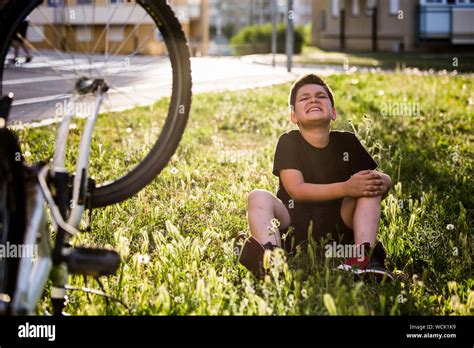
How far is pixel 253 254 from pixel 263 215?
0.14 metres

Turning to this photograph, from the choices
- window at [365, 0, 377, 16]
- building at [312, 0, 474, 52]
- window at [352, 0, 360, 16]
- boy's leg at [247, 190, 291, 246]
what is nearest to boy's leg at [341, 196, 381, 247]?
boy's leg at [247, 190, 291, 246]

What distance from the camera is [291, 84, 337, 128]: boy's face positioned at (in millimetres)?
2592

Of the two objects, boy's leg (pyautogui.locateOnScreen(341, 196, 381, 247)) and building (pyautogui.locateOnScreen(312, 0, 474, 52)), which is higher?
building (pyautogui.locateOnScreen(312, 0, 474, 52))

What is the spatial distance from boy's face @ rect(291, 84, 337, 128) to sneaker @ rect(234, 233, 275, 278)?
45 centimetres

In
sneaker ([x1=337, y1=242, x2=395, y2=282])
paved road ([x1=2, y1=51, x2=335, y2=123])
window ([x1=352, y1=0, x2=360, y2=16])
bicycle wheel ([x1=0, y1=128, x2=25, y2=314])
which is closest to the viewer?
bicycle wheel ([x1=0, y1=128, x2=25, y2=314])

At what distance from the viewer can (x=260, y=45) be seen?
24906mm

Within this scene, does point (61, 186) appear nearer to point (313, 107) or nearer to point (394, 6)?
point (313, 107)

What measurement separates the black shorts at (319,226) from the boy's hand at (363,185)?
177mm

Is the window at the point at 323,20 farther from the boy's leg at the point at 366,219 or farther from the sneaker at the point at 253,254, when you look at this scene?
the sneaker at the point at 253,254

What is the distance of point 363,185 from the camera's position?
7.95 feet

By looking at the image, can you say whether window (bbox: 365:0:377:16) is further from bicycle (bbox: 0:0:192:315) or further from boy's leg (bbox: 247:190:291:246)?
bicycle (bbox: 0:0:192:315)

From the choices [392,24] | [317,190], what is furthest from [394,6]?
[317,190]
